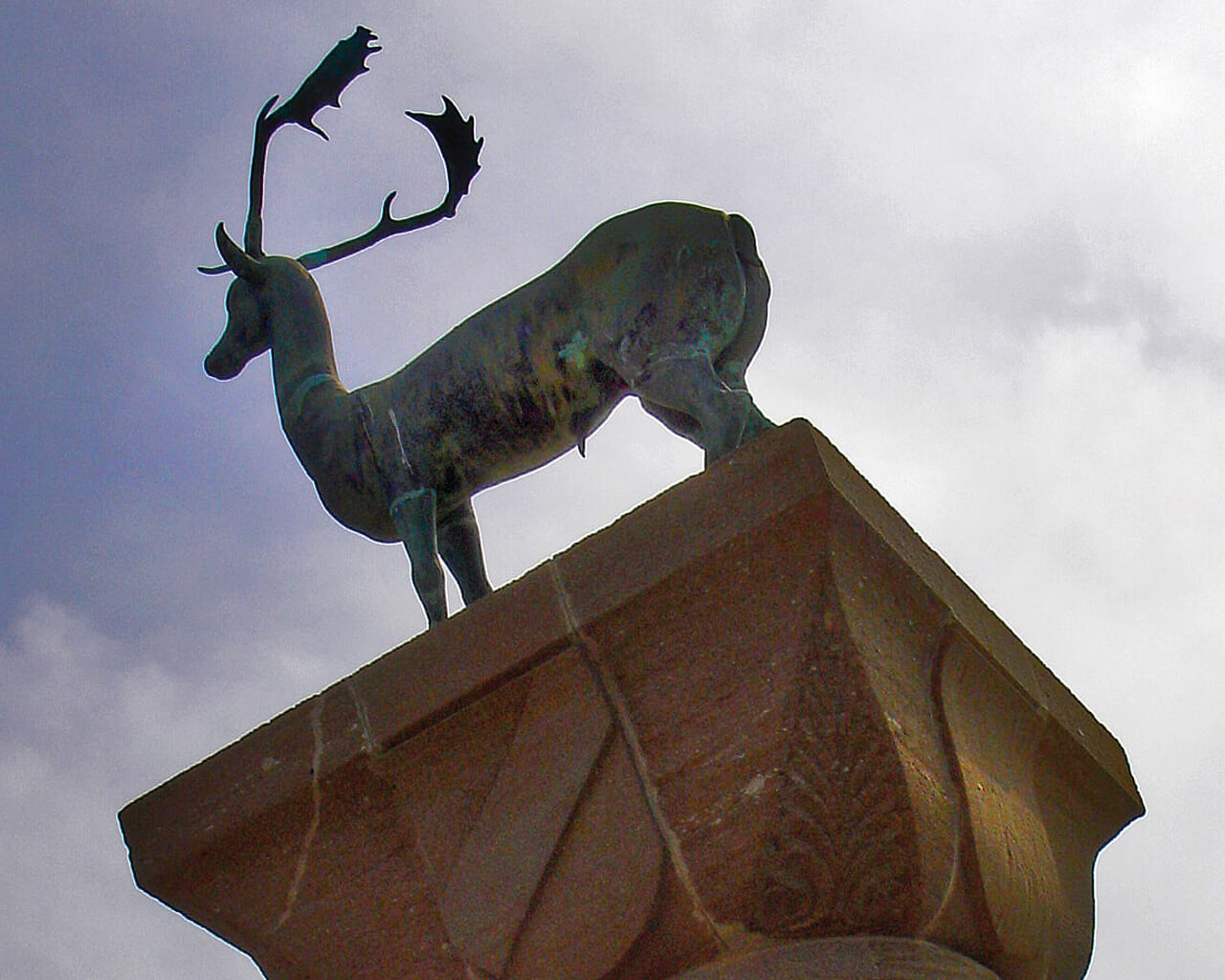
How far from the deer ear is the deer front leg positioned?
106 centimetres

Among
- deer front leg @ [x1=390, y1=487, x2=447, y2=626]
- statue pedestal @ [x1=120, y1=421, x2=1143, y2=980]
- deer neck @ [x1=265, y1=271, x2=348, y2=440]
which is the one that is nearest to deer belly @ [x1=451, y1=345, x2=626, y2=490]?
deer front leg @ [x1=390, y1=487, x2=447, y2=626]

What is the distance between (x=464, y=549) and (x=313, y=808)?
1.00 meters

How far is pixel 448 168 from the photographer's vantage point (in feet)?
17.1

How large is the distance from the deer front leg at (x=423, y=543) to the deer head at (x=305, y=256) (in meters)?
0.85

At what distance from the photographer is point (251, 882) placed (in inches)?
146

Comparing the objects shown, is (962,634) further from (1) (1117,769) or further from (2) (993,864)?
(1) (1117,769)

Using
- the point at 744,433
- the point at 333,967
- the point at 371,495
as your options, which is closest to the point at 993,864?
the point at 744,433

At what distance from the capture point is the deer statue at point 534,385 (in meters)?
3.88

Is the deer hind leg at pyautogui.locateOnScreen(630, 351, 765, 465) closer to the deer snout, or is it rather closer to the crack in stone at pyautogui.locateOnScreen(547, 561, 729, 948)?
the crack in stone at pyautogui.locateOnScreen(547, 561, 729, 948)

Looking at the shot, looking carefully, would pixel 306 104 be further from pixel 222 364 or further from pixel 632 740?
pixel 632 740

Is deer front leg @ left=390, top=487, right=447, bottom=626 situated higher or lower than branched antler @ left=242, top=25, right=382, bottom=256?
lower

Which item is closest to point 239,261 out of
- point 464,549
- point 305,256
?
point 305,256

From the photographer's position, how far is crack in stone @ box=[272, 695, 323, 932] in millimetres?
3611

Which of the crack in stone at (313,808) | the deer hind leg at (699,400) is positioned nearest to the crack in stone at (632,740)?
the deer hind leg at (699,400)
